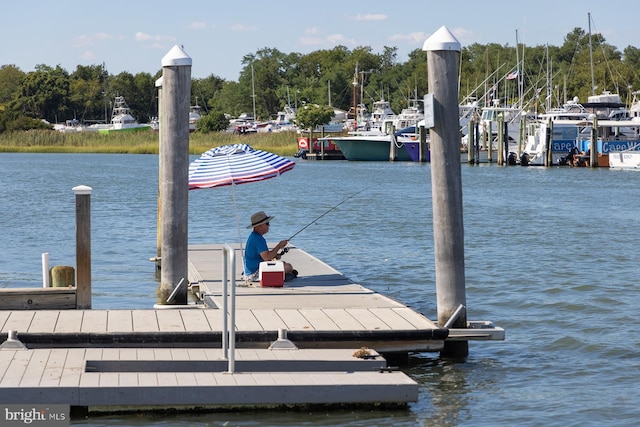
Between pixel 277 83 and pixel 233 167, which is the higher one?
pixel 277 83

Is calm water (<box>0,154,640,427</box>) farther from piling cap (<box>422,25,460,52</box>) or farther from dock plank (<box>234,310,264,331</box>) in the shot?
piling cap (<box>422,25,460,52</box>)

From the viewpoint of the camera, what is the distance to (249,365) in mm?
10438

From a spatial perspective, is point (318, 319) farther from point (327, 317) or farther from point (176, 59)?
point (176, 59)

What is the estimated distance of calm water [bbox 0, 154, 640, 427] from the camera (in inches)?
457

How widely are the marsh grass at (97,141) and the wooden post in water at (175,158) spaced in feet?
320

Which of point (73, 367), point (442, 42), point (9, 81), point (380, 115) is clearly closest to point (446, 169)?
point (442, 42)

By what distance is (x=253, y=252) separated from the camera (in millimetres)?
14922

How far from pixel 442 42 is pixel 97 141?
379ft

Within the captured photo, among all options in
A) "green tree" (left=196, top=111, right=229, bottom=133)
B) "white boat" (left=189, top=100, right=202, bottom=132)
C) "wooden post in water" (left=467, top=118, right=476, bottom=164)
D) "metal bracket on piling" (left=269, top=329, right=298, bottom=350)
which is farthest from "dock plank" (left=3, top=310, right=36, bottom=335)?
"green tree" (left=196, top=111, right=229, bottom=133)

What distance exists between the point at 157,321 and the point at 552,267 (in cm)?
1327

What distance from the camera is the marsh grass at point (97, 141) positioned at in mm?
115125

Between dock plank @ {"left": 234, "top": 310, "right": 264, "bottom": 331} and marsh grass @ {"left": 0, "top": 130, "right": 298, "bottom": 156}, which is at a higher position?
marsh grass @ {"left": 0, "top": 130, "right": 298, "bottom": 156}

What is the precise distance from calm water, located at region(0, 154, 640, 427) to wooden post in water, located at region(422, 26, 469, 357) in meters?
1.10

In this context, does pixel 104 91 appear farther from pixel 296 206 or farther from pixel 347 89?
pixel 296 206
